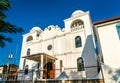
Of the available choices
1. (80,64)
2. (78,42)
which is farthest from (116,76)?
(78,42)

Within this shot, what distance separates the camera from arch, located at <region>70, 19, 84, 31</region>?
59.8 ft

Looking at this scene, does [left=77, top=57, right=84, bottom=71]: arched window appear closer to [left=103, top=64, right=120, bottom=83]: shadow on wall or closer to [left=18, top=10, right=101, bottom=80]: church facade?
[left=18, top=10, right=101, bottom=80]: church facade

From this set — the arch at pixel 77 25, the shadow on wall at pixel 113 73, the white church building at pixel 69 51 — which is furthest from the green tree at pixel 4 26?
the arch at pixel 77 25

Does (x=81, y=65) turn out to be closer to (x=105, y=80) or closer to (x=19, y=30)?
(x=105, y=80)

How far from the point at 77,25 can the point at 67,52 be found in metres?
4.95

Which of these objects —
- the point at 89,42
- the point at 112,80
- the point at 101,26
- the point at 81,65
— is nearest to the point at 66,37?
the point at 89,42

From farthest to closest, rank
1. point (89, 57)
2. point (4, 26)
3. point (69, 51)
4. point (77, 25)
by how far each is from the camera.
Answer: point (77, 25) → point (69, 51) → point (89, 57) → point (4, 26)

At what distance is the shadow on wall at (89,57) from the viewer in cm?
1456

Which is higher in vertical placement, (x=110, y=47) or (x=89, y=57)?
(x=110, y=47)

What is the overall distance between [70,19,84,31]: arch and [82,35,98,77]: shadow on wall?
239 centimetres

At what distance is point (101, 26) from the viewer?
10.9 metres

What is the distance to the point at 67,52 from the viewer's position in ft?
57.6

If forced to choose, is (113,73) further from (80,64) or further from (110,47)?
(80,64)

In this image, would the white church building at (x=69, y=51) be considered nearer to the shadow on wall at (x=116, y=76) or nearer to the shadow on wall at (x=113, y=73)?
the shadow on wall at (x=113, y=73)
